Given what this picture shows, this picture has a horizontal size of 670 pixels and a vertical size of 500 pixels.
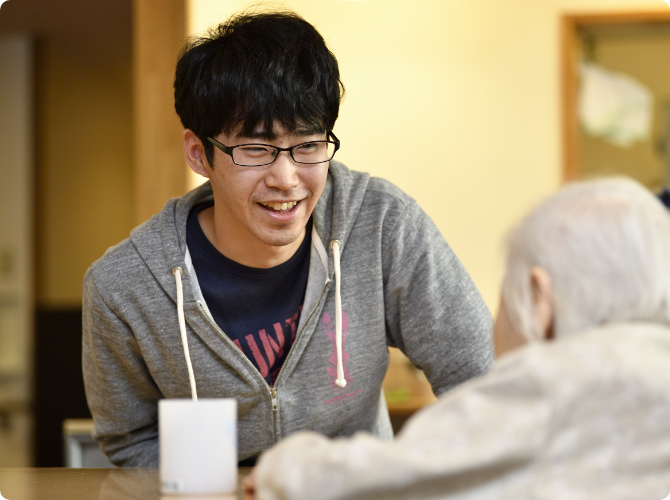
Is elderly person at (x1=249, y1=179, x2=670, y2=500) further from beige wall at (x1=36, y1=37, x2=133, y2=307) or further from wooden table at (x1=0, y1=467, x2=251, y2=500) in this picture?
beige wall at (x1=36, y1=37, x2=133, y2=307)

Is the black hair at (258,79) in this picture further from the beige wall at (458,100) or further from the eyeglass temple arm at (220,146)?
the beige wall at (458,100)

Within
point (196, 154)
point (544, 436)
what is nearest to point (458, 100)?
point (196, 154)

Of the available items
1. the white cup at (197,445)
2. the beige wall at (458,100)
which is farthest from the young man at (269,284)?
the beige wall at (458,100)

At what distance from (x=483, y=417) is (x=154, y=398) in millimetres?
895

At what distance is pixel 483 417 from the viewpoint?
72 cm

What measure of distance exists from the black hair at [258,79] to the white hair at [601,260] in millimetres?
566

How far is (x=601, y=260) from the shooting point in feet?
2.59

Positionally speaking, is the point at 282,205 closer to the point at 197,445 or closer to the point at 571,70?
the point at 197,445

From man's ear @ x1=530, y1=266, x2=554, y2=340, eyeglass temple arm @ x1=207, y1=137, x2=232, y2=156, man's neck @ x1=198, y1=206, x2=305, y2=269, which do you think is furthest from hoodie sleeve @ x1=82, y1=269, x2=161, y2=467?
man's ear @ x1=530, y1=266, x2=554, y2=340

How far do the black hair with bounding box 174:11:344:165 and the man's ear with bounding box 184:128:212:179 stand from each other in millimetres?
28

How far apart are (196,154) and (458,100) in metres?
1.66

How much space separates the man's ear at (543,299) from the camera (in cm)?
81

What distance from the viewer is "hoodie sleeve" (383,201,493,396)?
1.38 metres

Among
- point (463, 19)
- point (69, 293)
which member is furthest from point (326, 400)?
point (69, 293)
